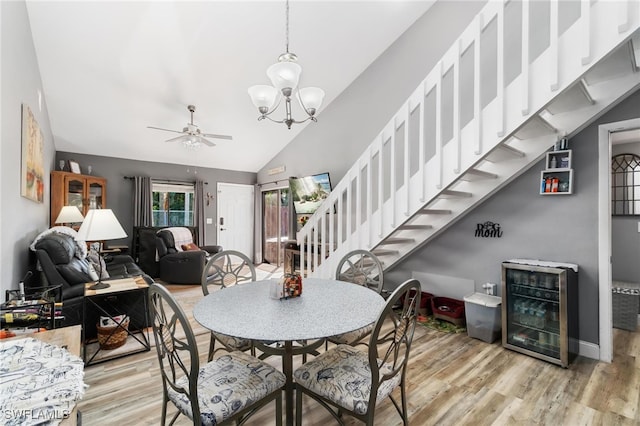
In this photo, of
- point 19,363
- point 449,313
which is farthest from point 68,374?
point 449,313

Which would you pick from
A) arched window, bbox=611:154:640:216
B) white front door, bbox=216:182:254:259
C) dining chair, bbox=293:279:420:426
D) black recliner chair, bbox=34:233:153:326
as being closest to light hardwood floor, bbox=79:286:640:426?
dining chair, bbox=293:279:420:426

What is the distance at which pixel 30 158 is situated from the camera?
9.06 ft

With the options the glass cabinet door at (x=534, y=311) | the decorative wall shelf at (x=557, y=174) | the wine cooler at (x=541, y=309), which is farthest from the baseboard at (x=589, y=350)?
the decorative wall shelf at (x=557, y=174)

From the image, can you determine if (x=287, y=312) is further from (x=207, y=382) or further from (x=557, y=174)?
(x=557, y=174)

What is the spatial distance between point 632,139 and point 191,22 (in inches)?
217

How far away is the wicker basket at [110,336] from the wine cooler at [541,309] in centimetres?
354

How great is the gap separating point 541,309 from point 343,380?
220 centimetres

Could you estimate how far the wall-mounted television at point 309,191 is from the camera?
16.8 feet

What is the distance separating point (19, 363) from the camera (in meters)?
1.24

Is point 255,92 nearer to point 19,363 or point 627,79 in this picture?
point 19,363

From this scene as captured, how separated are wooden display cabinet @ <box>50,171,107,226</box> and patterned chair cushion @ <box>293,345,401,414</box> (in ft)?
17.0

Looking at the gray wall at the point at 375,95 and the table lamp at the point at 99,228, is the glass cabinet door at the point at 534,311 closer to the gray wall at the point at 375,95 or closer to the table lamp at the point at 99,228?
the gray wall at the point at 375,95

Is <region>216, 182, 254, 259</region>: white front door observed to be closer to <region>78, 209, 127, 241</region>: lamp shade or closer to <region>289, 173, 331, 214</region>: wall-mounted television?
<region>289, 173, 331, 214</region>: wall-mounted television

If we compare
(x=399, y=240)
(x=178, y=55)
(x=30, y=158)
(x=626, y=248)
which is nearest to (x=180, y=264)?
(x=30, y=158)
